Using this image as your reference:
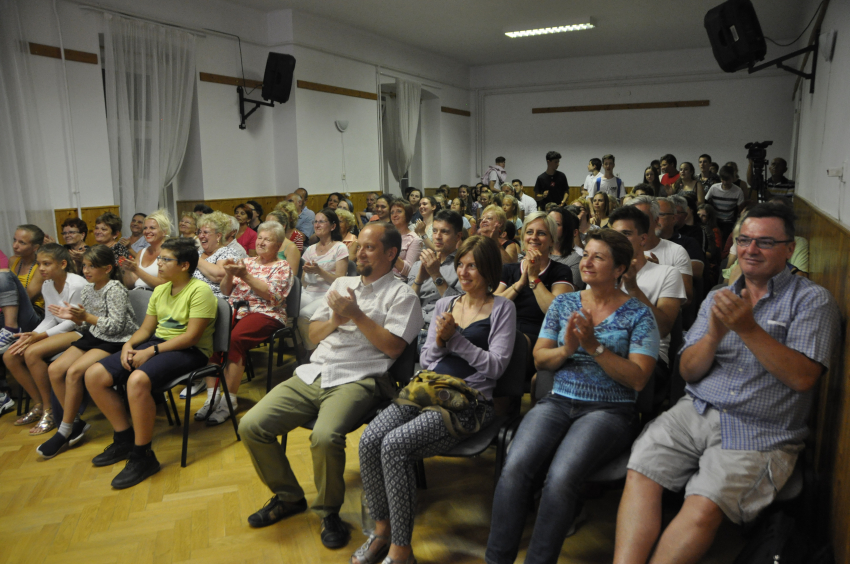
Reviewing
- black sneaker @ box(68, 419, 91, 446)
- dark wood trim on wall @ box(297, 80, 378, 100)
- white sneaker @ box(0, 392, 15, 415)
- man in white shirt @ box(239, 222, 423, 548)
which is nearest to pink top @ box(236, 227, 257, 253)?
white sneaker @ box(0, 392, 15, 415)

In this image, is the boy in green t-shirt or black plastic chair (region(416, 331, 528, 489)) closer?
black plastic chair (region(416, 331, 528, 489))

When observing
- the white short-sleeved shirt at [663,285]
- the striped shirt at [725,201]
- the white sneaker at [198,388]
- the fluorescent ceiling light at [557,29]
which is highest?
the fluorescent ceiling light at [557,29]

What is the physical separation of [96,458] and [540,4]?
775 cm

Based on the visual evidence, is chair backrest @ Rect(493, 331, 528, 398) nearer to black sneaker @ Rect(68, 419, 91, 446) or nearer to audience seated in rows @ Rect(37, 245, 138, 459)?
audience seated in rows @ Rect(37, 245, 138, 459)

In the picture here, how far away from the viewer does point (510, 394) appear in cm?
236

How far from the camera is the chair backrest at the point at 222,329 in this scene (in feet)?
10.5

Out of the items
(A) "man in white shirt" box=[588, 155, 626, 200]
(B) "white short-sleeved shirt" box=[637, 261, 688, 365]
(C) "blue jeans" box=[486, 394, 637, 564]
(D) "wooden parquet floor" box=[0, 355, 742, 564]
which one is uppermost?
(A) "man in white shirt" box=[588, 155, 626, 200]

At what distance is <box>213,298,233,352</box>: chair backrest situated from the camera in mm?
3193

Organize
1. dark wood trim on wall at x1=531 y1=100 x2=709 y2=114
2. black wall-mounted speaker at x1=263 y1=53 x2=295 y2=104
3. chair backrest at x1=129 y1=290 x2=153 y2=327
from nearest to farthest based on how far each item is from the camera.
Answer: chair backrest at x1=129 y1=290 x2=153 y2=327 → black wall-mounted speaker at x1=263 y1=53 x2=295 y2=104 → dark wood trim on wall at x1=531 y1=100 x2=709 y2=114

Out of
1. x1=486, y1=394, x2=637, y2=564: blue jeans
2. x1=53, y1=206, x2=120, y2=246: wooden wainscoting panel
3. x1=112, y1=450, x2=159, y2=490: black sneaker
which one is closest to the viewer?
x1=486, y1=394, x2=637, y2=564: blue jeans

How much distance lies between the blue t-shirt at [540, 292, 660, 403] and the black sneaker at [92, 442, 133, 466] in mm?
2268

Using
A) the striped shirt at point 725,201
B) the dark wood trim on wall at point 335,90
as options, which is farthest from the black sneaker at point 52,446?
the dark wood trim on wall at point 335,90

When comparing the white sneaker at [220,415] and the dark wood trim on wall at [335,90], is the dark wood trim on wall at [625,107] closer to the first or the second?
the dark wood trim on wall at [335,90]

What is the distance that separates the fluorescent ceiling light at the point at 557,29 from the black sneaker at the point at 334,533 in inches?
343
